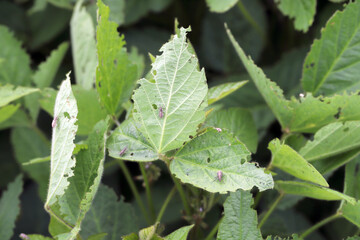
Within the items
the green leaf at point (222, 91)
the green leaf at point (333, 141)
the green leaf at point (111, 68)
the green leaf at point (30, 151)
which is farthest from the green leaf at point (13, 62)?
the green leaf at point (333, 141)

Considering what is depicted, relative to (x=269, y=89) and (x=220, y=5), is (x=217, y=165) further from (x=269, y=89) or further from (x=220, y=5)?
(x=220, y=5)

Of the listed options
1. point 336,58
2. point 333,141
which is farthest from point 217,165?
point 336,58

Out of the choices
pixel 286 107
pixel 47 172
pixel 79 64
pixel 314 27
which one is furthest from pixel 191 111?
pixel 314 27

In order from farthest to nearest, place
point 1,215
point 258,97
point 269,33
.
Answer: point 269,33, point 258,97, point 1,215

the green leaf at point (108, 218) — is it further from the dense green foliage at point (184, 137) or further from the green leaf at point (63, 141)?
the green leaf at point (63, 141)

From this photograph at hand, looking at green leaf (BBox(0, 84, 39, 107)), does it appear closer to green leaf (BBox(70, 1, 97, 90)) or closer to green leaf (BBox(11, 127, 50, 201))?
green leaf (BBox(70, 1, 97, 90))

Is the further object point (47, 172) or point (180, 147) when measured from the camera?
point (47, 172)

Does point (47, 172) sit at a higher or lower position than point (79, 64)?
lower

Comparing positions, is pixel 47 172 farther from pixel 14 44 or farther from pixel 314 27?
pixel 314 27
